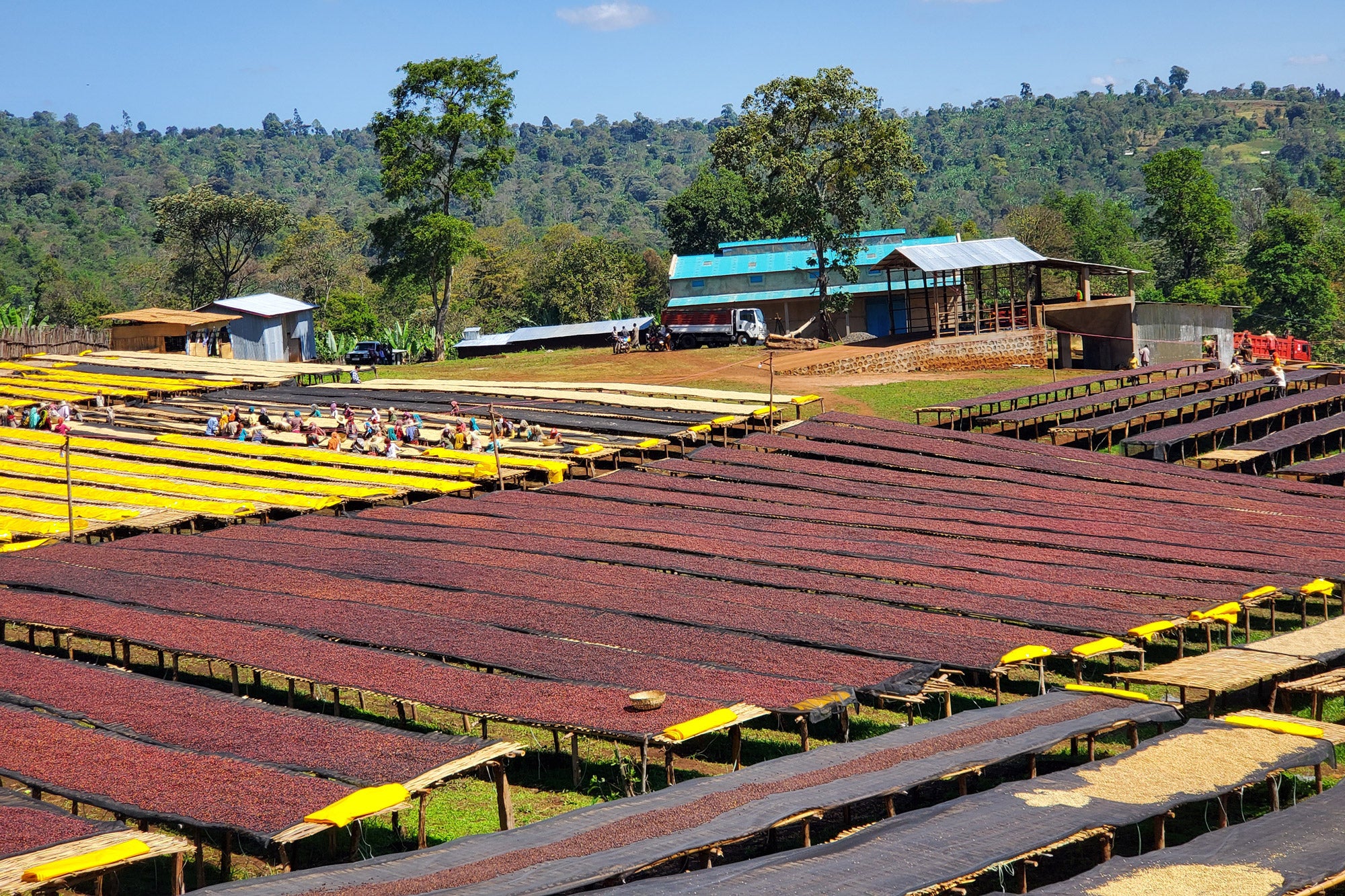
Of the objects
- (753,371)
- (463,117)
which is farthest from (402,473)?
(463,117)

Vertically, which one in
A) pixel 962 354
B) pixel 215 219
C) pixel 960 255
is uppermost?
pixel 215 219

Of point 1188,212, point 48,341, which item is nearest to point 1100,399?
point 48,341

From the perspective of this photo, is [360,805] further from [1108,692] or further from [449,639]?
[1108,692]

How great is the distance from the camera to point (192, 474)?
34156 mm

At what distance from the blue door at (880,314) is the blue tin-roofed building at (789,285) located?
33 mm

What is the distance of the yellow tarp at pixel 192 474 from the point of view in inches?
1238

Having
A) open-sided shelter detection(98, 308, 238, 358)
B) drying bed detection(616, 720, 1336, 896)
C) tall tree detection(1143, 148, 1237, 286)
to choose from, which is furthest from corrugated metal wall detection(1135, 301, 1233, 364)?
drying bed detection(616, 720, 1336, 896)

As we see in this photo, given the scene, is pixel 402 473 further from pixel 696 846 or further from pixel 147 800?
pixel 696 846

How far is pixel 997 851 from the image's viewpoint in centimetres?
1198

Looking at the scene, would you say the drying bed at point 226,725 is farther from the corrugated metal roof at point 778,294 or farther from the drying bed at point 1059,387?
the corrugated metal roof at point 778,294

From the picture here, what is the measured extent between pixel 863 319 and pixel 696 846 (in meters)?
55.4

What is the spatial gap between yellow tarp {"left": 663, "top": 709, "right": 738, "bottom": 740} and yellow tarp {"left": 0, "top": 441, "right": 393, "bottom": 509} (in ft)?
56.9

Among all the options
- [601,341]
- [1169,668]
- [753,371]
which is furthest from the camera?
[601,341]

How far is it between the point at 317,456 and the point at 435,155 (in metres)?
30.3
